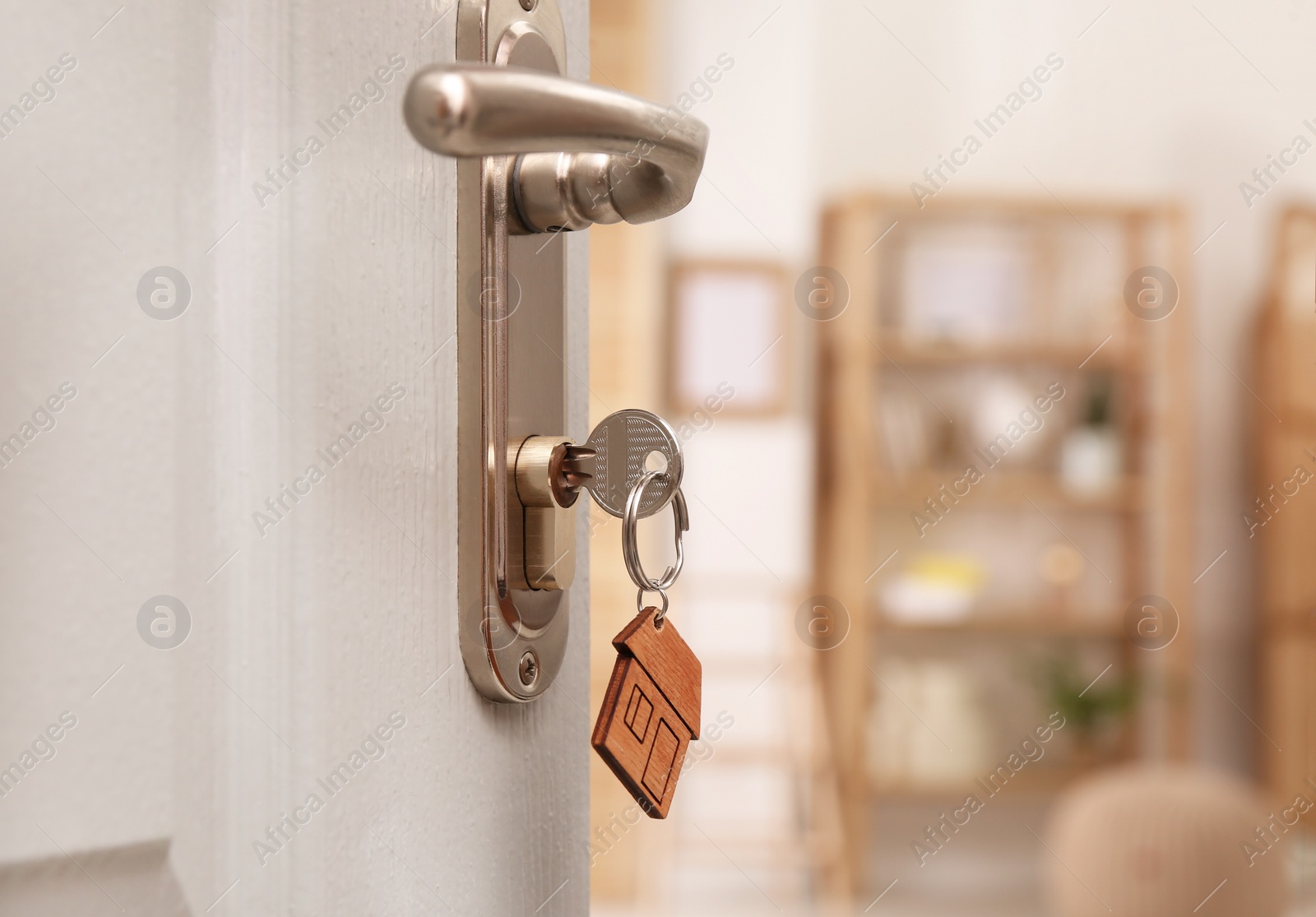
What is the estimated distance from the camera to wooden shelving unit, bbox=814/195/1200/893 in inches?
105

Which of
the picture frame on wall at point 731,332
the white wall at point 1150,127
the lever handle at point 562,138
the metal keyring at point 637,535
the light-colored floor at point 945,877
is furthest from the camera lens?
the white wall at point 1150,127

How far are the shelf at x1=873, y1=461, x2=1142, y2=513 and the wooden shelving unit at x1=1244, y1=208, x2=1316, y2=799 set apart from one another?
41 cm

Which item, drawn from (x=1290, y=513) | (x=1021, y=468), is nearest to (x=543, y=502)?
(x=1021, y=468)

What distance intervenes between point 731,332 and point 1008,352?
0.74 m

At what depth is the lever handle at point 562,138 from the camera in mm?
186

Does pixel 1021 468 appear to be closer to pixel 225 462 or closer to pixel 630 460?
pixel 630 460

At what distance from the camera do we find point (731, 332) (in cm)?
283

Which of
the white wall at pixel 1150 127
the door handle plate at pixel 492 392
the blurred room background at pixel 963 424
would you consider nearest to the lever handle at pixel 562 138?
the door handle plate at pixel 492 392

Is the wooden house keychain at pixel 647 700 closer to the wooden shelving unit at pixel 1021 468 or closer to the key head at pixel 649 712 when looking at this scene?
the key head at pixel 649 712

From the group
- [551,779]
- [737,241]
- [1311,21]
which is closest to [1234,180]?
[1311,21]

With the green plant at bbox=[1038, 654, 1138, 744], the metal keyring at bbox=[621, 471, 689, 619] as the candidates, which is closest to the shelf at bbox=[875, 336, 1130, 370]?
the green plant at bbox=[1038, 654, 1138, 744]

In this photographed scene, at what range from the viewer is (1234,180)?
295cm

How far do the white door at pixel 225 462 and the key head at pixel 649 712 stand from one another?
4cm

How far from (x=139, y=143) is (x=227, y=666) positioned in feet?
0.35
